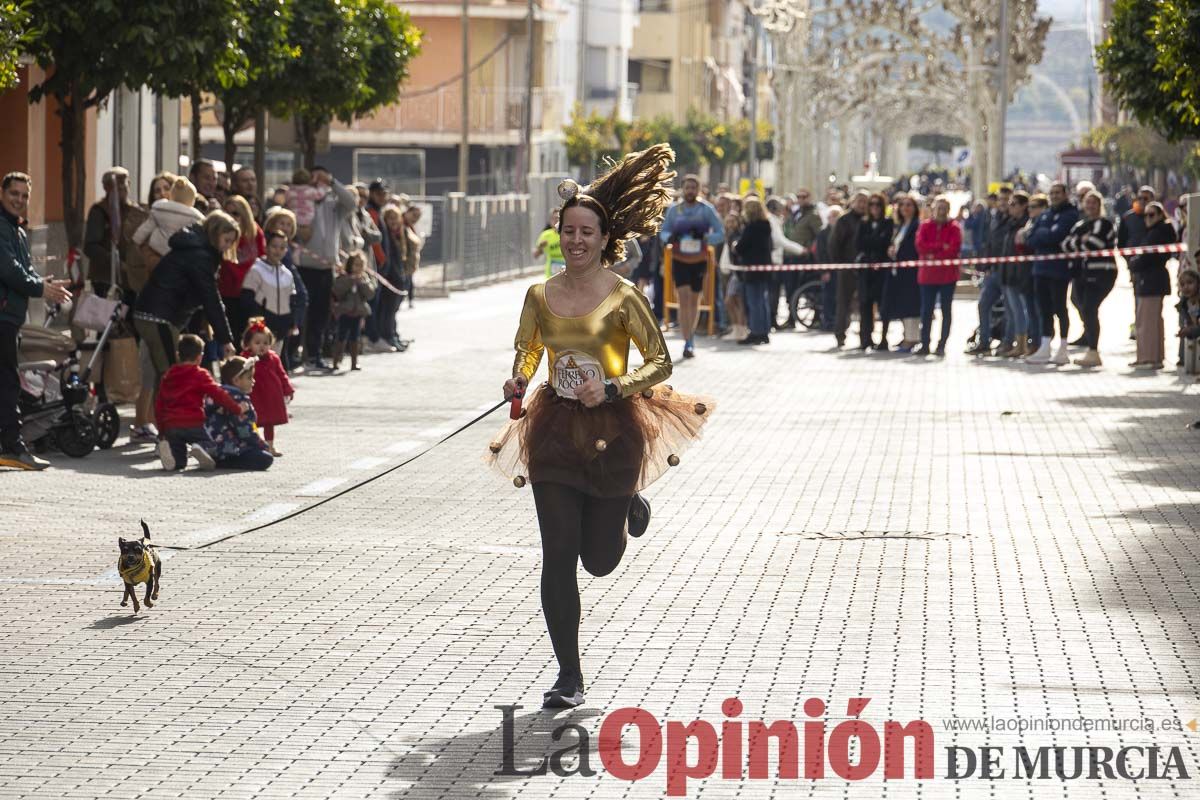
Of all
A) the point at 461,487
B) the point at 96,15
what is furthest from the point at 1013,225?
the point at 461,487

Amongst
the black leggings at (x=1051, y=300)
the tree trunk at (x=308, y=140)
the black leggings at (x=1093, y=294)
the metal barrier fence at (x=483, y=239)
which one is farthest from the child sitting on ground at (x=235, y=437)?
the metal barrier fence at (x=483, y=239)

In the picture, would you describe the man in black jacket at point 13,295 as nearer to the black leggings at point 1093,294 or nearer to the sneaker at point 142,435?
the sneaker at point 142,435

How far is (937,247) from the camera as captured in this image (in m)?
26.1

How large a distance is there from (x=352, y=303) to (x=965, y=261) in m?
6.07

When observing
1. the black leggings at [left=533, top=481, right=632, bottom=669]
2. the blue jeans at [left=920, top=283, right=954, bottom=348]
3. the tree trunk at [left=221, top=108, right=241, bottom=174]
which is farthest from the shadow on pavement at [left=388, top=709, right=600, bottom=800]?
the tree trunk at [left=221, top=108, right=241, bottom=174]

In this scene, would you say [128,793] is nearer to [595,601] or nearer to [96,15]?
[595,601]

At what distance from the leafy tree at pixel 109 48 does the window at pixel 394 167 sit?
48744 mm

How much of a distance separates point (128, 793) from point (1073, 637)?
12.5 ft

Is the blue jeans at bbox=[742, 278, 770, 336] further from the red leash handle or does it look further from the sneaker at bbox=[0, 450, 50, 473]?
the red leash handle

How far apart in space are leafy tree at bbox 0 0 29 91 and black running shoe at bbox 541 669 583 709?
8.03 metres

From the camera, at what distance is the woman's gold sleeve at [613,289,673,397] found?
7934mm

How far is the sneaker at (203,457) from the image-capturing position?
48.7ft

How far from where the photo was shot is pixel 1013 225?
25422 mm

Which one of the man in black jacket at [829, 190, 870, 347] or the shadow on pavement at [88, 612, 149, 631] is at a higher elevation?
the man in black jacket at [829, 190, 870, 347]
